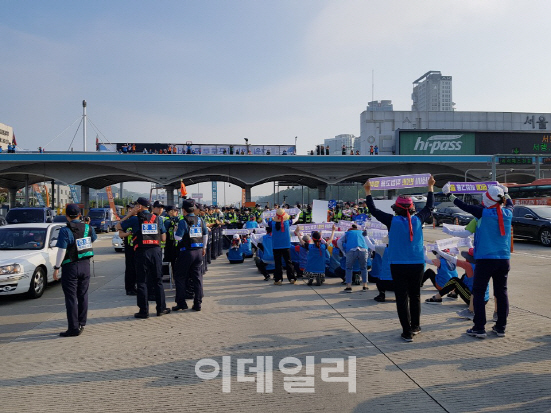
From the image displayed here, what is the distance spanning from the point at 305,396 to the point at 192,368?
4.71ft

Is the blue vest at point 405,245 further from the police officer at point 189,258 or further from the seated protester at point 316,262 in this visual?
the seated protester at point 316,262

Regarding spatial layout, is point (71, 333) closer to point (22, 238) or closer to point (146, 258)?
point (146, 258)

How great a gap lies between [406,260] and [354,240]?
138 inches

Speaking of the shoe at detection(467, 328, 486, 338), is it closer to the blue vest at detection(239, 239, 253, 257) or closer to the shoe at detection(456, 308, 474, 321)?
the shoe at detection(456, 308, 474, 321)

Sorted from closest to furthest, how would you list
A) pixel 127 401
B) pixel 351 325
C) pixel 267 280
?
pixel 127 401
pixel 351 325
pixel 267 280

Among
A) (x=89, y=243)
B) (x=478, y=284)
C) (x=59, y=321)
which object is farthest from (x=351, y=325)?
(x=59, y=321)

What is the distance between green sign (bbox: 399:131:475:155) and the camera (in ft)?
152

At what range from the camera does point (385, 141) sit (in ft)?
195

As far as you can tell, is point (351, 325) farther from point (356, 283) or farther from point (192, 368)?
point (356, 283)

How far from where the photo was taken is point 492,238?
5.73m

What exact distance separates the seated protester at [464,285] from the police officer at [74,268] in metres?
6.01

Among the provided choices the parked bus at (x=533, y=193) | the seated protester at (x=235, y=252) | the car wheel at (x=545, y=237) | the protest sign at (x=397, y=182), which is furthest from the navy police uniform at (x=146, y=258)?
the parked bus at (x=533, y=193)

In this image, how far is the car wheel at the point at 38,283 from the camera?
8562mm

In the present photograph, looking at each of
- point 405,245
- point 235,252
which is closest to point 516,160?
point 235,252
